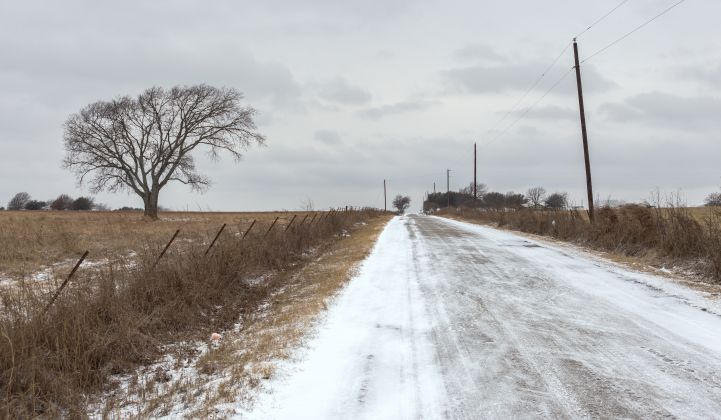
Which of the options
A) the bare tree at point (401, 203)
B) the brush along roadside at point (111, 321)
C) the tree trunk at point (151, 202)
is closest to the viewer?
the brush along roadside at point (111, 321)

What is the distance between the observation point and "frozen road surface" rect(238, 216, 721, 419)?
433cm

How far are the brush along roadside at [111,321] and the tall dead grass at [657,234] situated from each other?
9.57m

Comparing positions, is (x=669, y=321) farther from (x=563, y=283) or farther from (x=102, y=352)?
(x=102, y=352)

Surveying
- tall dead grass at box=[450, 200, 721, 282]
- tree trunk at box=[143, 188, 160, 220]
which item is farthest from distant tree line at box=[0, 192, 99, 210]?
tall dead grass at box=[450, 200, 721, 282]

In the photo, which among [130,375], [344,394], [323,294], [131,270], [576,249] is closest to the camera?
[344,394]

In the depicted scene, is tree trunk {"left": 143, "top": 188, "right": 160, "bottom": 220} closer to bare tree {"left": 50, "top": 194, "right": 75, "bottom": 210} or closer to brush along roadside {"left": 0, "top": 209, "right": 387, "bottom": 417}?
brush along roadside {"left": 0, "top": 209, "right": 387, "bottom": 417}

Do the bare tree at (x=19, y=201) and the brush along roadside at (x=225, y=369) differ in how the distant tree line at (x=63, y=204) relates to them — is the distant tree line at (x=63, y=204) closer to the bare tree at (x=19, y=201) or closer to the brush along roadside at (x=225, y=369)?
the bare tree at (x=19, y=201)

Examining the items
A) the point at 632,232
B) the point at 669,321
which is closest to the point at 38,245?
the point at 669,321

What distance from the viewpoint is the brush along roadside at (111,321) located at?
471 centimetres

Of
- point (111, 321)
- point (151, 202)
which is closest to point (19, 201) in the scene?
point (151, 202)

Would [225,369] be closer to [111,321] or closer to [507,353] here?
[111,321]

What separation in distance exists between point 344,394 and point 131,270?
5102 millimetres

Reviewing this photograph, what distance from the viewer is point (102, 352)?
5605 mm

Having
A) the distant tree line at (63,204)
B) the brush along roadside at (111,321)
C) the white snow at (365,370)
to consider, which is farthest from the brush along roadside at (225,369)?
the distant tree line at (63,204)
